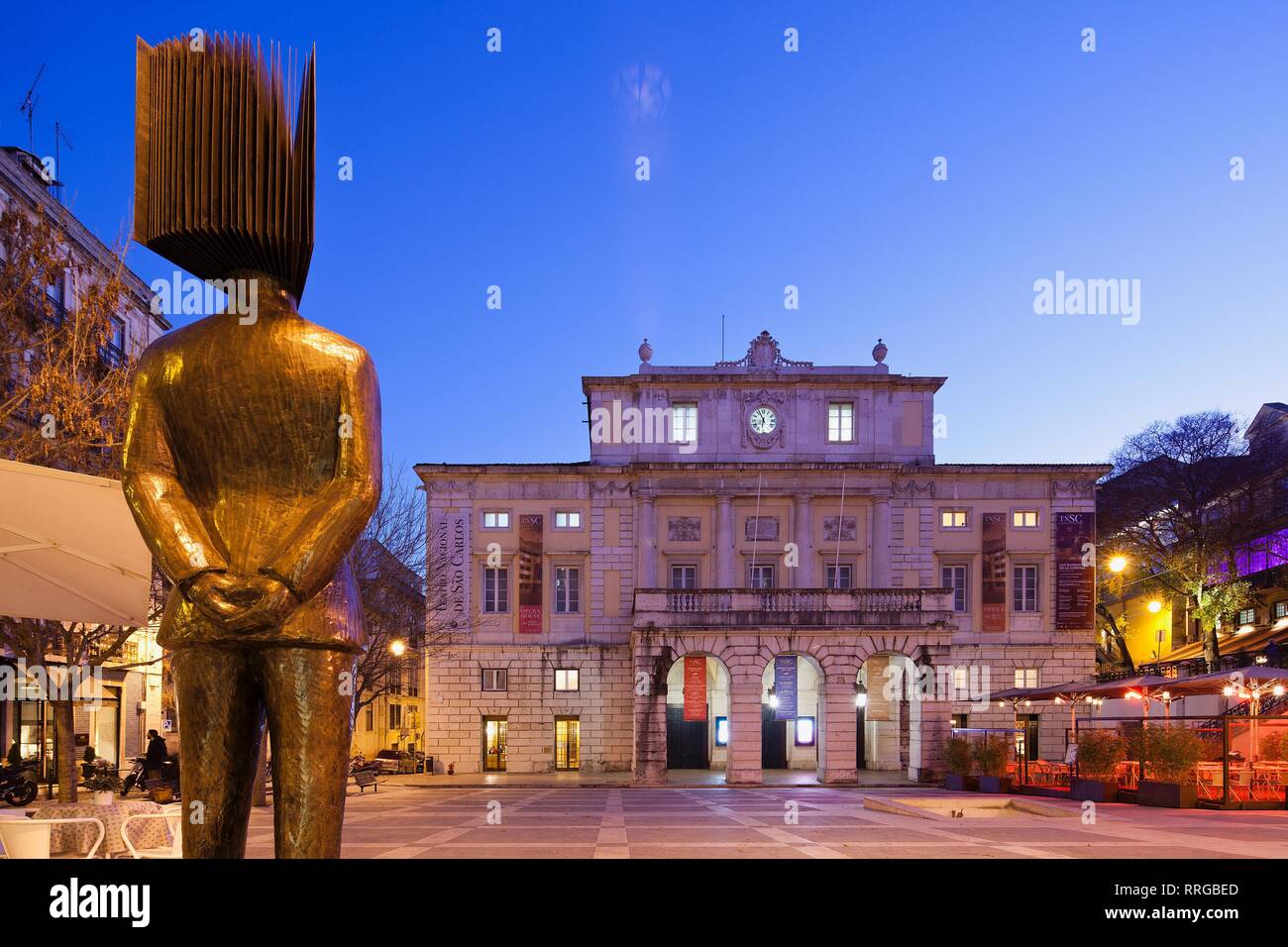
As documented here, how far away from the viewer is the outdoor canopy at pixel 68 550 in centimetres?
865

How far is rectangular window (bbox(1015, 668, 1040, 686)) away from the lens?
46.9 metres

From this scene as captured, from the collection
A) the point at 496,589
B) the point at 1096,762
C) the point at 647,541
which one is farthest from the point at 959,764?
the point at 496,589

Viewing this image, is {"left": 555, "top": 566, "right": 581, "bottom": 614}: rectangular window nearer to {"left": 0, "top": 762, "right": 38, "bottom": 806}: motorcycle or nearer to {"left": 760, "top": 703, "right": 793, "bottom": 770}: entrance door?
{"left": 760, "top": 703, "right": 793, "bottom": 770}: entrance door

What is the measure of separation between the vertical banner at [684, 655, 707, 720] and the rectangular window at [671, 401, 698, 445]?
1150 cm

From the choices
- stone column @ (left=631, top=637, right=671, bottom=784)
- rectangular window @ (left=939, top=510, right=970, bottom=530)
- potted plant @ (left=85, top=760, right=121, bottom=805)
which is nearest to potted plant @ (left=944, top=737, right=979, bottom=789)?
stone column @ (left=631, top=637, right=671, bottom=784)

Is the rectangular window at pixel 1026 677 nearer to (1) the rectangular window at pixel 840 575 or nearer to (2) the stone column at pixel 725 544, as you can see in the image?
(1) the rectangular window at pixel 840 575

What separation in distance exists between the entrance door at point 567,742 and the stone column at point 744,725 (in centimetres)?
1053

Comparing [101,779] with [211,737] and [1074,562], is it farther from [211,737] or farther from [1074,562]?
[1074,562]

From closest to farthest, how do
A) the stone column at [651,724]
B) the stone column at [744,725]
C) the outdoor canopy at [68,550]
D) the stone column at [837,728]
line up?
the outdoor canopy at [68,550] → the stone column at [744,725] → the stone column at [651,724] → the stone column at [837,728]

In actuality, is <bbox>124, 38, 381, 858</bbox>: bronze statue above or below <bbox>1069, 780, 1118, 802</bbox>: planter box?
above

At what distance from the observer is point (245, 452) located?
400 cm

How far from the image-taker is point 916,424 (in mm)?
48250

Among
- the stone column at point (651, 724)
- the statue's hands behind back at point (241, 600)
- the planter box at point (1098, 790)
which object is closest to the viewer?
the statue's hands behind back at point (241, 600)

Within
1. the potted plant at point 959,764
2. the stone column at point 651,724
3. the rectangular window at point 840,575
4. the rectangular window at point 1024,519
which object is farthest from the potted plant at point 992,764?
the rectangular window at point 1024,519
